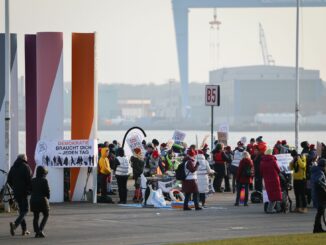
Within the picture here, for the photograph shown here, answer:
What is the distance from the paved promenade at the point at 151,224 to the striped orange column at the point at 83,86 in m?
2.13

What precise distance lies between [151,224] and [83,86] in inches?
279

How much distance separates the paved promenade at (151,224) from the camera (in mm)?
19739

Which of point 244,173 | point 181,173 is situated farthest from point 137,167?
point 181,173

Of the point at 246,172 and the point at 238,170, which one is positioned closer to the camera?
the point at 246,172

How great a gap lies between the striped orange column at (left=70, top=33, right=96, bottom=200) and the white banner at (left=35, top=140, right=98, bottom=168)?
1.88ft

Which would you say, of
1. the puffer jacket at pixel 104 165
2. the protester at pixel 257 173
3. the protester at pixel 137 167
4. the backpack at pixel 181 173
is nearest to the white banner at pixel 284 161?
the protester at pixel 257 173

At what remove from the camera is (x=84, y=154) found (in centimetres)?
2794

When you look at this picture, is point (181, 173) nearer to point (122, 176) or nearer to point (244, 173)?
point (244, 173)

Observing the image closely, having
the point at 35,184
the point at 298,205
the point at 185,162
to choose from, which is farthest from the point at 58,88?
the point at 35,184

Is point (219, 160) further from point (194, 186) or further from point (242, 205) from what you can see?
point (194, 186)

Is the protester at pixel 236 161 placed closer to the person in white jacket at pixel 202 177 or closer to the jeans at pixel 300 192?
the person in white jacket at pixel 202 177

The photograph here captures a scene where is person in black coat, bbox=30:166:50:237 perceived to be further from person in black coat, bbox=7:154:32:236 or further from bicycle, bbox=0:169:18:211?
bicycle, bbox=0:169:18:211

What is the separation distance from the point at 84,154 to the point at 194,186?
3.83m

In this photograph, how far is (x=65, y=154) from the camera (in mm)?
27938
